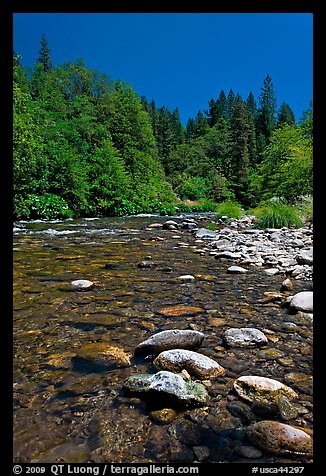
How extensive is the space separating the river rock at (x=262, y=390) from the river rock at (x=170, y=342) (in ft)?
1.55

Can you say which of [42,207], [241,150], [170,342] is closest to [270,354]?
[170,342]

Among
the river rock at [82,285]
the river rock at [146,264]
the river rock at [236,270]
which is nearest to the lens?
the river rock at [82,285]

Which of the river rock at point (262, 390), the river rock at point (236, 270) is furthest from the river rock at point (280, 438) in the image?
the river rock at point (236, 270)

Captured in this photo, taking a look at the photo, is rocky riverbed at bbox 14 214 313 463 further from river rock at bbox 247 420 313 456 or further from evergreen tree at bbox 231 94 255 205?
evergreen tree at bbox 231 94 255 205

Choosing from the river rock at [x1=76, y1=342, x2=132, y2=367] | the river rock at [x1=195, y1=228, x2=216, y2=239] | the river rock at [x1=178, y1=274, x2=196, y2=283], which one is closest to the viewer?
the river rock at [x1=76, y1=342, x2=132, y2=367]

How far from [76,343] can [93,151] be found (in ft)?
57.4

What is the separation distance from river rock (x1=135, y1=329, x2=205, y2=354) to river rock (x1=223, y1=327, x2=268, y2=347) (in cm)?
24

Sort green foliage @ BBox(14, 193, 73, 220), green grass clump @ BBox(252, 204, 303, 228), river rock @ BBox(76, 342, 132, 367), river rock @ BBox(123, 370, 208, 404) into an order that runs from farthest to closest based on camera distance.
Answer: green foliage @ BBox(14, 193, 73, 220) < green grass clump @ BBox(252, 204, 303, 228) < river rock @ BBox(76, 342, 132, 367) < river rock @ BBox(123, 370, 208, 404)

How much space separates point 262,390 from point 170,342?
667 mm

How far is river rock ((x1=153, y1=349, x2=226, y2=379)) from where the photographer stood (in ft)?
5.75

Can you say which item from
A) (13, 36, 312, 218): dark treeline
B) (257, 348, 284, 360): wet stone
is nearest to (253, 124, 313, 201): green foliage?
(13, 36, 312, 218): dark treeline

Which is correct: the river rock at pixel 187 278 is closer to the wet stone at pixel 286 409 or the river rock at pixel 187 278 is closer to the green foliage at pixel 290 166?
the wet stone at pixel 286 409

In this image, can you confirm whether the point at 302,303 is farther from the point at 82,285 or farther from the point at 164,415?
the point at 82,285

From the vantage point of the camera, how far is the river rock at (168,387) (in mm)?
1487
